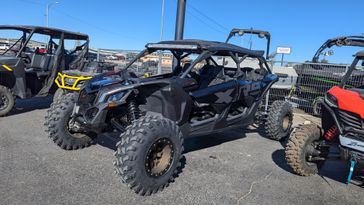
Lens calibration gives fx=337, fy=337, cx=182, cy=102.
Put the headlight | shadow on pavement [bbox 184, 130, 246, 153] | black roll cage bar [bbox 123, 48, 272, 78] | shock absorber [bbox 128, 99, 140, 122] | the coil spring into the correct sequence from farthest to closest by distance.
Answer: shadow on pavement [bbox 184, 130, 246, 153]
black roll cage bar [bbox 123, 48, 272, 78]
shock absorber [bbox 128, 99, 140, 122]
the coil spring
the headlight

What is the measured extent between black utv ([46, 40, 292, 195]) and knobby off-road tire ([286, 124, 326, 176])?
128cm

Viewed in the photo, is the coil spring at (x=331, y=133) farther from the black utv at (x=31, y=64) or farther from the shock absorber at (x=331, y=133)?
the black utv at (x=31, y=64)

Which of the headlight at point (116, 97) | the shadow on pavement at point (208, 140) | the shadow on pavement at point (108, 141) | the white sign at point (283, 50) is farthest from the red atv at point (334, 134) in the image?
the white sign at point (283, 50)

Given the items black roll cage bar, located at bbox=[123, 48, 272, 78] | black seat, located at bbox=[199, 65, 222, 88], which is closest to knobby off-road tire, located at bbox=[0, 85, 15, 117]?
black roll cage bar, located at bbox=[123, 48, 272, 78]

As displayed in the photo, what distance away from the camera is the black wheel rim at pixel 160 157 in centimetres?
402

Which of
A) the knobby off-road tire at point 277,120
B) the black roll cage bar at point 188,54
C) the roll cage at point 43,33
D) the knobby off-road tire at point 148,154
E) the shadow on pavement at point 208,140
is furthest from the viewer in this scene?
the roll cage at point 43,33

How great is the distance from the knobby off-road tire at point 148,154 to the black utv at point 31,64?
191 inches

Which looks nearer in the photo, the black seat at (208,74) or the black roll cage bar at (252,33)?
the black seat at (208,74)

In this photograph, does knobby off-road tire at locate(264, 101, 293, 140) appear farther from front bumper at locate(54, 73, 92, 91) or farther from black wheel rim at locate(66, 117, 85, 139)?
front bumper at locate(54, 73, 92, 91)

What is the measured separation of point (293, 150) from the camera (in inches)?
181

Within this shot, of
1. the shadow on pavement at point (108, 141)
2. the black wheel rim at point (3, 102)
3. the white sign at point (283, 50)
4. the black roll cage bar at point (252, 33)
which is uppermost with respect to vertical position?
the black roll cage bar at point (252, 33)

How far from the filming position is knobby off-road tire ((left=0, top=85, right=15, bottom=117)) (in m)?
7.41

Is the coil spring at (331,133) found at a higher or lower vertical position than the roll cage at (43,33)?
lower

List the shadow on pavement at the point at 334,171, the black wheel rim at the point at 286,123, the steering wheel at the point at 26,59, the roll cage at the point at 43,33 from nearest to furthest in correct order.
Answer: the shadow on pavement at the point at 334,171 < the black wheel rim at the point at 286,123 < the roll cage at the point at 43,33 < the steering wheel at the point at 26,59
